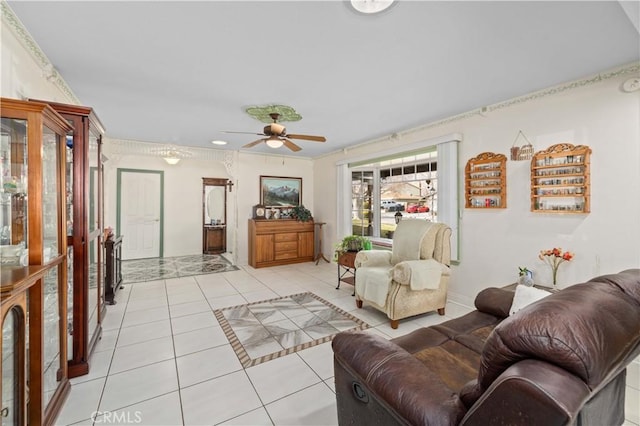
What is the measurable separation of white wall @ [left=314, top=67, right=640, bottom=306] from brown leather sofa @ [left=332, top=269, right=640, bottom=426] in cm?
159

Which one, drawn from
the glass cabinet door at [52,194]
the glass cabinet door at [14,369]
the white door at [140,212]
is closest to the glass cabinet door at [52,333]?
the glass cabinet door at [52,194]

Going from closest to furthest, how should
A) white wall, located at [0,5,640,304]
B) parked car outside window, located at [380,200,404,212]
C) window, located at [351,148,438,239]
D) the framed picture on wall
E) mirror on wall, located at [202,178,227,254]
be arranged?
white wall, located at [0,5,640,304], window, located at [351,148,438,239], parked car outside window, located at [380,200,404,212], the framed picture on wall, mirror on wall, located at [202,178,227,254]

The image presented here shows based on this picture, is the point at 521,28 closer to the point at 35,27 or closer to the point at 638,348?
the point at 638,348

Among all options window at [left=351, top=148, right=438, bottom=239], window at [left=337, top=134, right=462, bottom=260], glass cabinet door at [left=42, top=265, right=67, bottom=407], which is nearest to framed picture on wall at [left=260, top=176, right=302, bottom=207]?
window at [left=337, top=134, right=462, bottom=260]

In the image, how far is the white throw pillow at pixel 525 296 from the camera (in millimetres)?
1882

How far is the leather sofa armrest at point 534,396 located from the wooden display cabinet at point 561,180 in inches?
101

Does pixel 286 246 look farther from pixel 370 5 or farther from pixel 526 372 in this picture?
pixel 526 372

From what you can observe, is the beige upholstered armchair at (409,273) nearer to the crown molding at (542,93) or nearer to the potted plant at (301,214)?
the crown molding at (542,93)

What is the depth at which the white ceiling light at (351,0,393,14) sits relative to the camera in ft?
5.06

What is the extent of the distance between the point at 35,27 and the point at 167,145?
351cm

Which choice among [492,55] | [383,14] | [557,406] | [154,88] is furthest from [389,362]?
[154,88]

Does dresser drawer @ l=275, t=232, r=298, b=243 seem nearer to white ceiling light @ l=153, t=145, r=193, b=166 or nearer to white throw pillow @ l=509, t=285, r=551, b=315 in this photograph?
white ceiling light @ l=153, t=145, r=193, b=166

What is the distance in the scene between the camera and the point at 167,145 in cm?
517

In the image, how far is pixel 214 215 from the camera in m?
7.28
